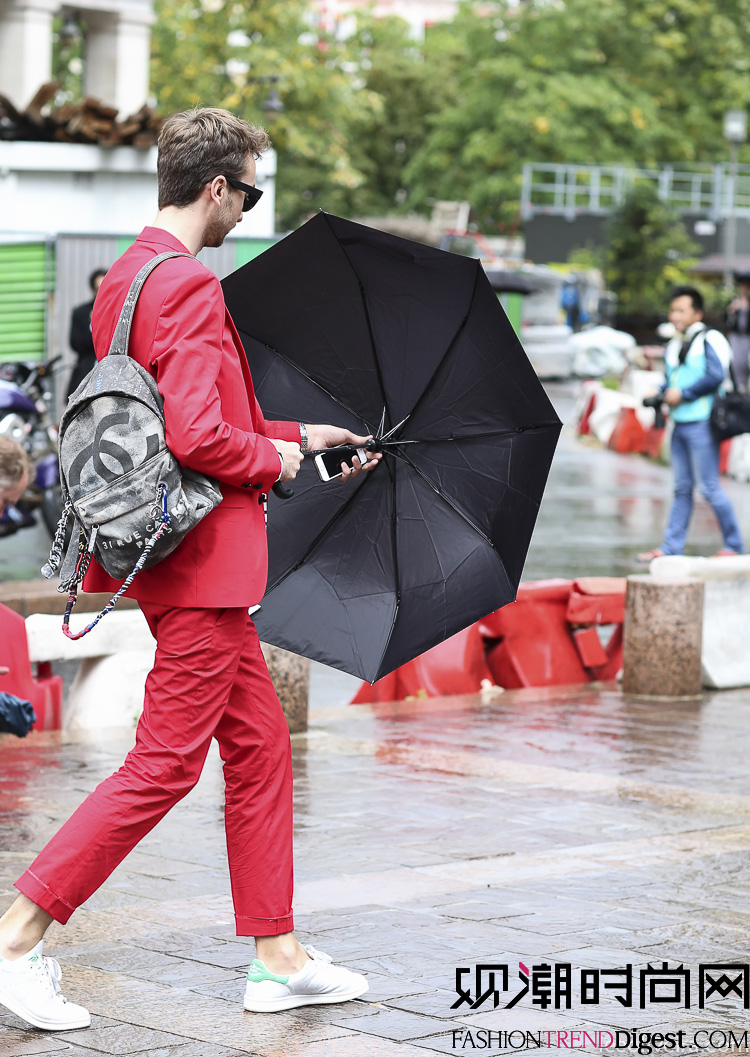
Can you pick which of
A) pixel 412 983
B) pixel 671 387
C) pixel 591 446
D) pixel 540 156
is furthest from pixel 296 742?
pixel 540 156

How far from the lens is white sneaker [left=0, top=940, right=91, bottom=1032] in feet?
12.4

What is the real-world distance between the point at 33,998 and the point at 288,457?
1.35 metres

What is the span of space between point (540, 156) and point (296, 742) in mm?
50941

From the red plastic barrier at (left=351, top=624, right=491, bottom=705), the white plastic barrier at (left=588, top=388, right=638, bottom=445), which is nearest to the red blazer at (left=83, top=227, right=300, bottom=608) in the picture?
the red plastic barrier at (left=351, top=624, right=491, bottom=705)

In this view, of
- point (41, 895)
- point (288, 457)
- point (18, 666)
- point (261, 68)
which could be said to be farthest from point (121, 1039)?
point (261, 68)

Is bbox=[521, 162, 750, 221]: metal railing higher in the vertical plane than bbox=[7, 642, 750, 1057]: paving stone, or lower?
higher

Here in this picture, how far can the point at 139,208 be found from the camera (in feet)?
64.8

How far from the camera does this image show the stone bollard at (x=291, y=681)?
24.6 ft

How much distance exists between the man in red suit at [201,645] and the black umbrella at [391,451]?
76 centimetres

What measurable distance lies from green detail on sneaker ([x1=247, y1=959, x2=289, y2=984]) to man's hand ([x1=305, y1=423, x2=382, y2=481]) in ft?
4.13

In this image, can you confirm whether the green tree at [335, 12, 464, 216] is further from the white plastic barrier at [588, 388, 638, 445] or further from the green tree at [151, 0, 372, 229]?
the white plastic barrier at [588, 388, 638, 445]

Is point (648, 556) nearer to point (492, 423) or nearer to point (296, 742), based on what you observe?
point (296, 742)

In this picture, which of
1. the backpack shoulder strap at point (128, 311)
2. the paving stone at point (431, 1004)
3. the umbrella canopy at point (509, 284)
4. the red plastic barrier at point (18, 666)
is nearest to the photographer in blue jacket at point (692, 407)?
the red plastic barrier at point (18, 666)

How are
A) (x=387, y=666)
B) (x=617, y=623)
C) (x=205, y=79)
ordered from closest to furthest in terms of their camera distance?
(x=387, y=666) → (x=617, y=623) → (x=205, y=79)
